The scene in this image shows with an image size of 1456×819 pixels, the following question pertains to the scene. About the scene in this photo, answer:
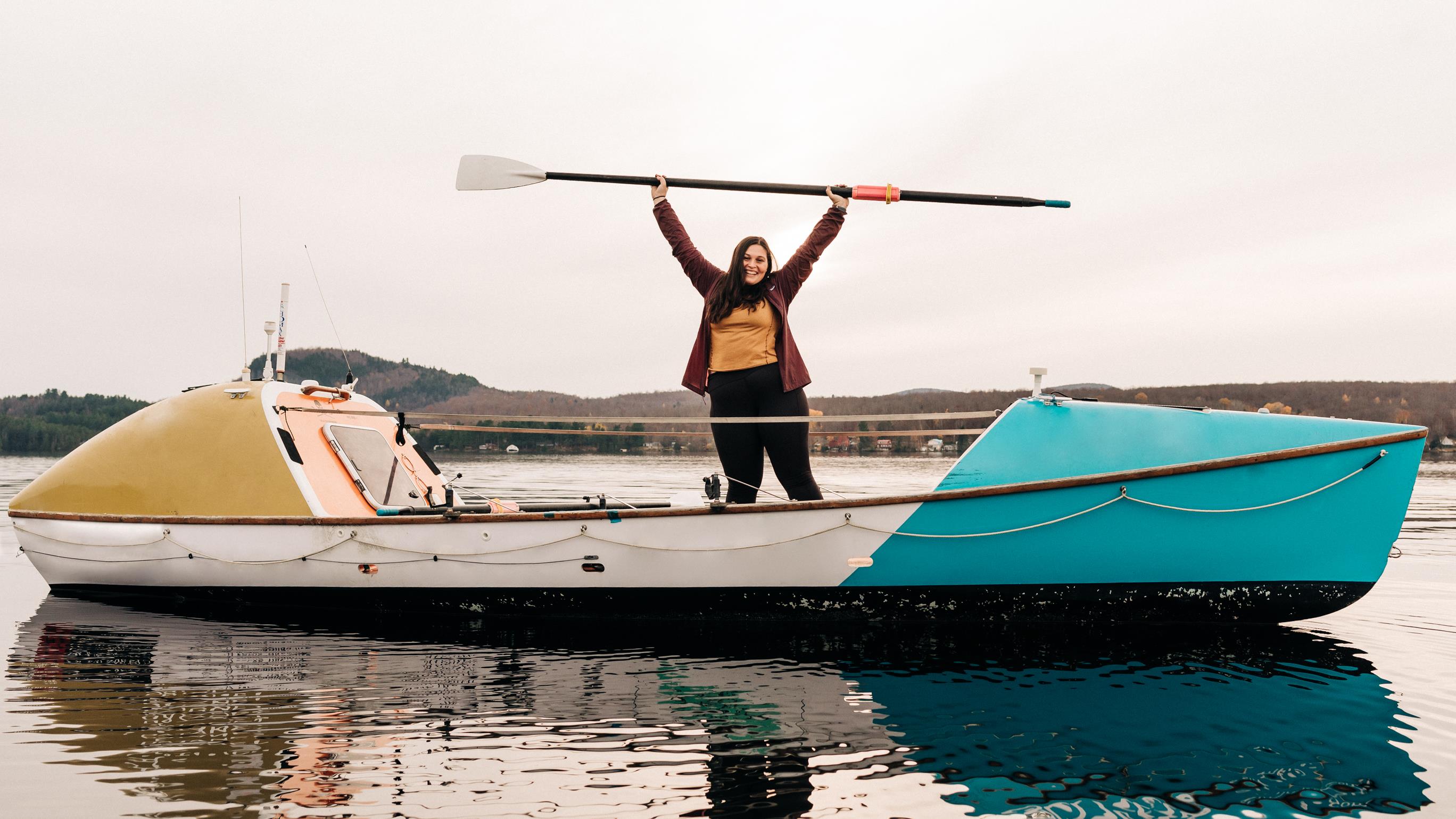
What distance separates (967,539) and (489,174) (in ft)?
14.4

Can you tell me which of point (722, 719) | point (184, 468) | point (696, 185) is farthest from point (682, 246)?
point (184, 468)

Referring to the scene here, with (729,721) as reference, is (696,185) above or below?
above

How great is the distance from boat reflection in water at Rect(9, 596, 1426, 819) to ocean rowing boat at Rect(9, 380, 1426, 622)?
0.99 ft

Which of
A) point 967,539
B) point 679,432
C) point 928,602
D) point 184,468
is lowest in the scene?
point 928,602

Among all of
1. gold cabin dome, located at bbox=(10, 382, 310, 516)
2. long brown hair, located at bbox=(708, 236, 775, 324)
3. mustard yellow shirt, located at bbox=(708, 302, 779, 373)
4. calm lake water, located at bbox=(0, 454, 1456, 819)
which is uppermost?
long brown hair, located at bbox=(708, 236, 775, 324)

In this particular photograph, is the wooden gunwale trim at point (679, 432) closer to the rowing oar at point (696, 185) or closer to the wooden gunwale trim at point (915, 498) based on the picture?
the wooden gunwale trim at point (915, 498)

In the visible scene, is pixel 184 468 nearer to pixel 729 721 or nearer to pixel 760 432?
pixel 760 432

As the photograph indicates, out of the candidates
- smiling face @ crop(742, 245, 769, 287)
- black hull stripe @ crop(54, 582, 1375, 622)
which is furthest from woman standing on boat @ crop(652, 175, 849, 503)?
black hull stripe @ crop(54, 582, 1375, 622)

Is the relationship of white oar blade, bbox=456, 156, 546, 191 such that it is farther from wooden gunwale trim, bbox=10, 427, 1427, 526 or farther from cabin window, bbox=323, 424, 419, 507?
wooden gunwale trim, bbox=10, 427, 1427, 526

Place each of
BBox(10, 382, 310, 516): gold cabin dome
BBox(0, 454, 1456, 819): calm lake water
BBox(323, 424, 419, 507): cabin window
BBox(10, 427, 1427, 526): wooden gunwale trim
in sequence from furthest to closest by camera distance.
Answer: BBox(323, 424, 419, 507): cabin window, BBox(10, 382, 310, 516): gold cabin dome, BBox(10, 427, 1427, 526): wooden gunwale trim, BBox(0, 454, 1456, 819): calm lake water

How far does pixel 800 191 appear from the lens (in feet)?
18.8

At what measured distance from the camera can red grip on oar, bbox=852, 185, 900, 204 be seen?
5.51m

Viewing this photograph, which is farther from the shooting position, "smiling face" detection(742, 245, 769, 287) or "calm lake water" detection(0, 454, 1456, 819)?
"smiling face" detection(742, 245, 769, 287)

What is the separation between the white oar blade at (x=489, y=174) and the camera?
6.47 metres
